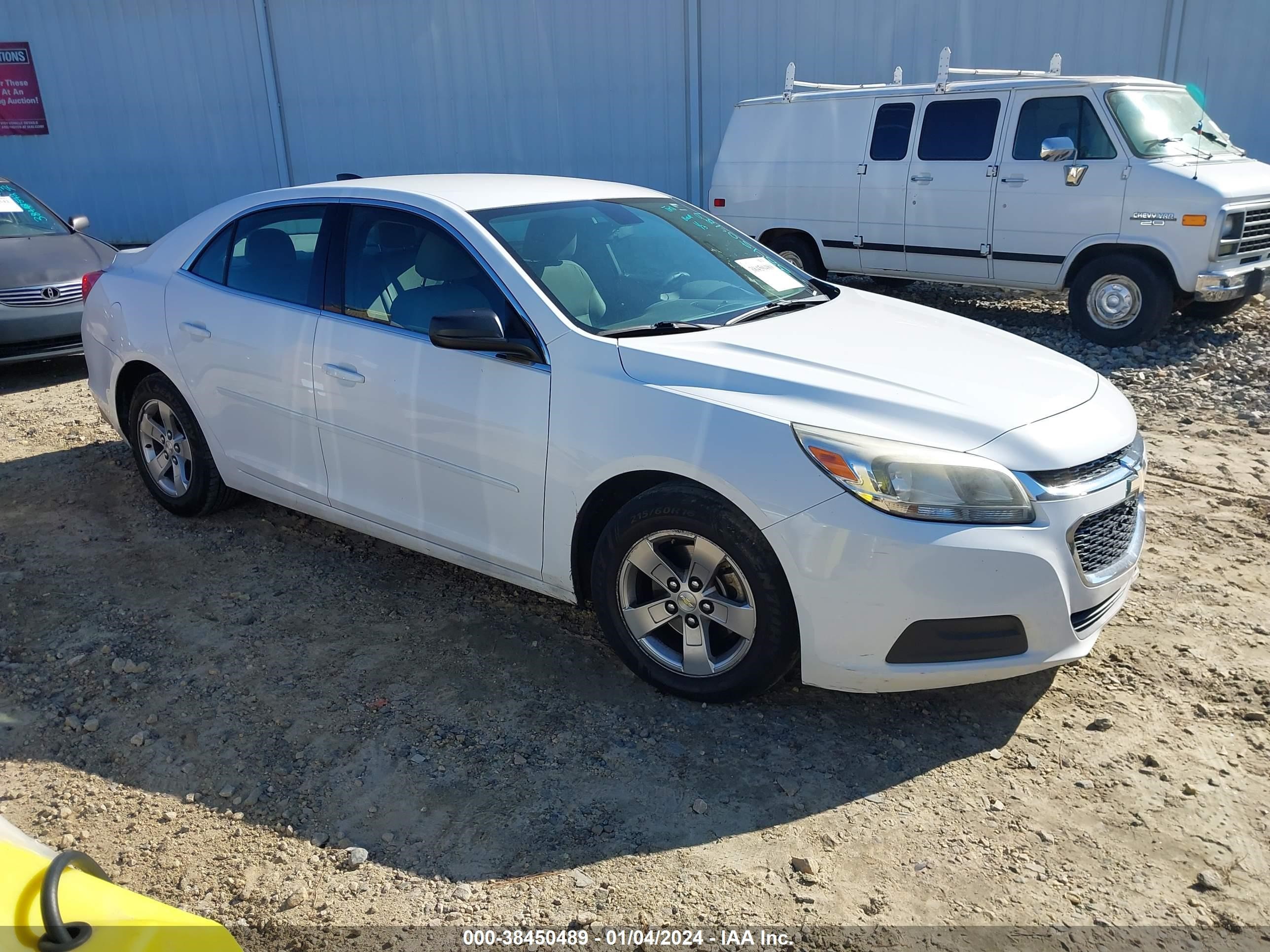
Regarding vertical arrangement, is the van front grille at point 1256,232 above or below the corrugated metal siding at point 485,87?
below

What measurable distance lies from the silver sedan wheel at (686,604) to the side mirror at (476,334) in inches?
31.5

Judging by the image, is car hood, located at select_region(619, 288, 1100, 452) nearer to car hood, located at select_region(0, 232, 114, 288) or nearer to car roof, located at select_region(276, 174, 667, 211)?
car roof, located at select_region(276, 174, 667, 211)

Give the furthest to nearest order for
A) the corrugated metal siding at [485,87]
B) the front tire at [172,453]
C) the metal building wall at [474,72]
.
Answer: the corrugated metal siding at [485,87], the metal building wall at [474,72], the front tire at [172,453]

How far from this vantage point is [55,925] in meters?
1.52

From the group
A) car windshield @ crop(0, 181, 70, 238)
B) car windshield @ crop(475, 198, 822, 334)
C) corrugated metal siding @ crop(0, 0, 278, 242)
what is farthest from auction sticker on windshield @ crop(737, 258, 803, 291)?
corrugated metal siding @ crop(0, 0, 278, 242)

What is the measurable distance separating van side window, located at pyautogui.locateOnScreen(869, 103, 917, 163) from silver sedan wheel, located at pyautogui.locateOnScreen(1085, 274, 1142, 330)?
6.95 ft

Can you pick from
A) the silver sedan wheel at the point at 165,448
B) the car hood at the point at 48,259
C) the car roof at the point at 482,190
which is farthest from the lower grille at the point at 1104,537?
the car hood at the point at 48,259

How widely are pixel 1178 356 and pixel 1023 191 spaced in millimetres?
1866

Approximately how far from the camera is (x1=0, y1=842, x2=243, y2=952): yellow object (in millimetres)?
1515

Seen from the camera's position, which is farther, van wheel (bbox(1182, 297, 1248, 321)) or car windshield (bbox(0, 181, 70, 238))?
car windshield (bbox(0, 181, 70, 238))

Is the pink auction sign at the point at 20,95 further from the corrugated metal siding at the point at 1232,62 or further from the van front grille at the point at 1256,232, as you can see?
the van front grille at the point at 1256,232

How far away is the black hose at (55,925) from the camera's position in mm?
1497

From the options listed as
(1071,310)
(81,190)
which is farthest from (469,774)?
(81,190)

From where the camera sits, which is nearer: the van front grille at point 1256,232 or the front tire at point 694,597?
the front tire at point 694,597
